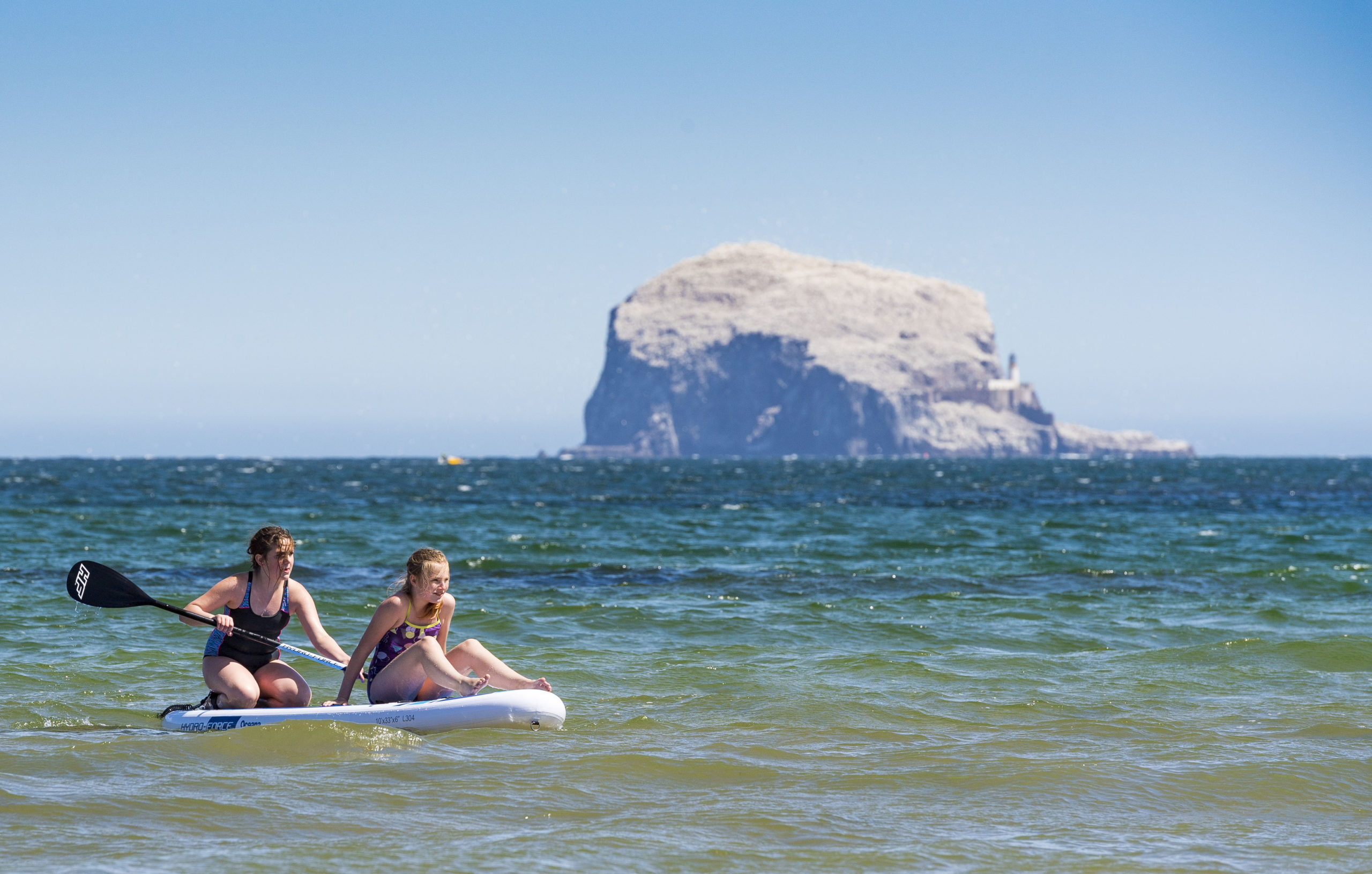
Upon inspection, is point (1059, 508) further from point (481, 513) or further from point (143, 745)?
point (143, 745)

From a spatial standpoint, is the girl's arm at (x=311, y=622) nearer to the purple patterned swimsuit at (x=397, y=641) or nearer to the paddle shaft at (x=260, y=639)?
the paddle shaft at (x=260, y=639)

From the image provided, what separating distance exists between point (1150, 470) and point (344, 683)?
366ft

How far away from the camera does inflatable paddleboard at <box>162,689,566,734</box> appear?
25.4ft

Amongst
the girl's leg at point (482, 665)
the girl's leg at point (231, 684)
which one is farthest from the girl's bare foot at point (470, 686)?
the girl's leg at point (231, 684)

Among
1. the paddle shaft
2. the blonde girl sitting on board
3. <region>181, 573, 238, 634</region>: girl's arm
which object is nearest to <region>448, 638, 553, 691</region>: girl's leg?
the blonde girl sitting on board

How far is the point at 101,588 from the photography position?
8.73 meters

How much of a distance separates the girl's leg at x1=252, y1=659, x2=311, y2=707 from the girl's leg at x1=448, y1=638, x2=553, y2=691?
979 millimetres

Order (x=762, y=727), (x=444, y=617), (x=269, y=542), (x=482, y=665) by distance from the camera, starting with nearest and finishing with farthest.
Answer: (x=269, y=542) < (x=444, y=617) < (x=482, y=665) < (x=762, y=727)

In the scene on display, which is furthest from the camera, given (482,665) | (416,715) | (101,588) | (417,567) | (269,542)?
(101,588)

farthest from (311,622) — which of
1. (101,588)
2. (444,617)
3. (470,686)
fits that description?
(101,588)

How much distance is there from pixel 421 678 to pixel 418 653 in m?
0.19

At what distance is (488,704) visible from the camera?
7.84 metres

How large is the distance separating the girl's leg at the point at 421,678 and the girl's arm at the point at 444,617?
0.08 metres

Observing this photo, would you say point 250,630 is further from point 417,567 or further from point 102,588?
point 102,588
